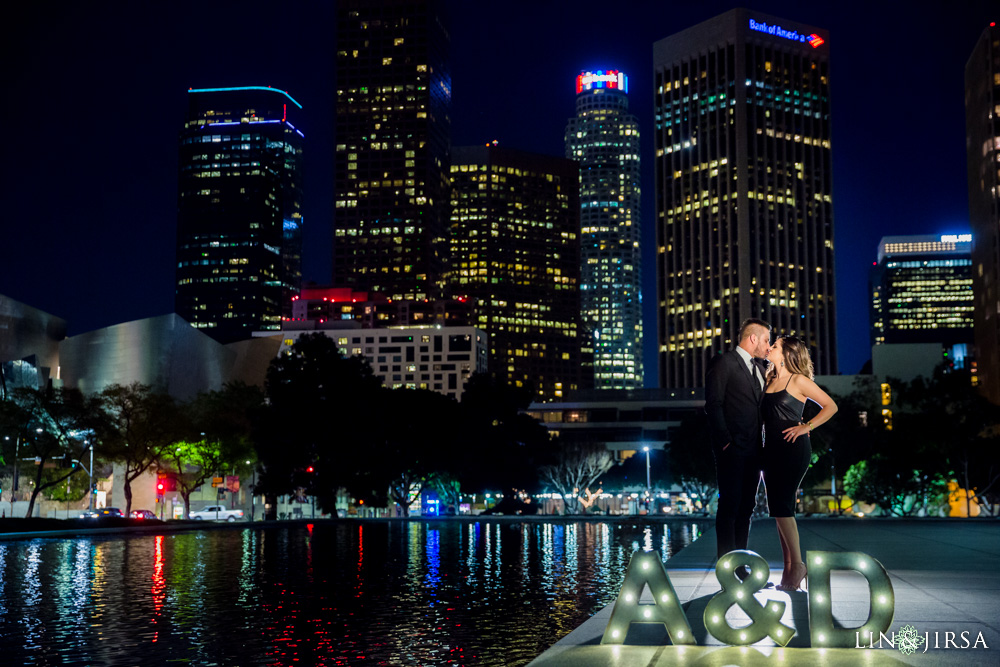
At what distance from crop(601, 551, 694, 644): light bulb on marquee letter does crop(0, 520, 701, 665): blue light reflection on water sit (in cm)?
142

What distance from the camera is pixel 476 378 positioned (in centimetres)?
9388

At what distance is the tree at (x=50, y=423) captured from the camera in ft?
216

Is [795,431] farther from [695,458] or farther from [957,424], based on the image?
[695,458]

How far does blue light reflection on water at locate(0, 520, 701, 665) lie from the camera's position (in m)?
10.7

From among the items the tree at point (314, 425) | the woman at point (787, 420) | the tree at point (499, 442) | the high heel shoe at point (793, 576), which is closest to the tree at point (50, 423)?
the tree at point (314, 425)

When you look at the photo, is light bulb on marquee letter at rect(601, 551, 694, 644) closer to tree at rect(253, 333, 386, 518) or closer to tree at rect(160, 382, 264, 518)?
tree at rect(253, 333, 386, 518)

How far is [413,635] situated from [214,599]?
17.9 ft

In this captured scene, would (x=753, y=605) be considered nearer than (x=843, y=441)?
Yes

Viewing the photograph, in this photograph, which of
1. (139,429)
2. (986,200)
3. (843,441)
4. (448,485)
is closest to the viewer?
(139,429)

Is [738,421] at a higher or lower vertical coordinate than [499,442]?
higher

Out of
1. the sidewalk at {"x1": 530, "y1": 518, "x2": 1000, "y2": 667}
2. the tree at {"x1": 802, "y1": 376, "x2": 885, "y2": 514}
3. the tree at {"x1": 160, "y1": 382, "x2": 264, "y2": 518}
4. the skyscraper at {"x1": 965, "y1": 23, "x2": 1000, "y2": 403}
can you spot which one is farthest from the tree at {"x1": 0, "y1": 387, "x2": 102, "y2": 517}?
the skyscraper at {"x1": 965, "y1": 23, "x2": 1000, "y2": 403}

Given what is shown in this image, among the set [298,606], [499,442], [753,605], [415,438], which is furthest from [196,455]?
[753,605]

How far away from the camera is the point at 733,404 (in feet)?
35.1

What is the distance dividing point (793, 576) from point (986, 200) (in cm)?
13236
